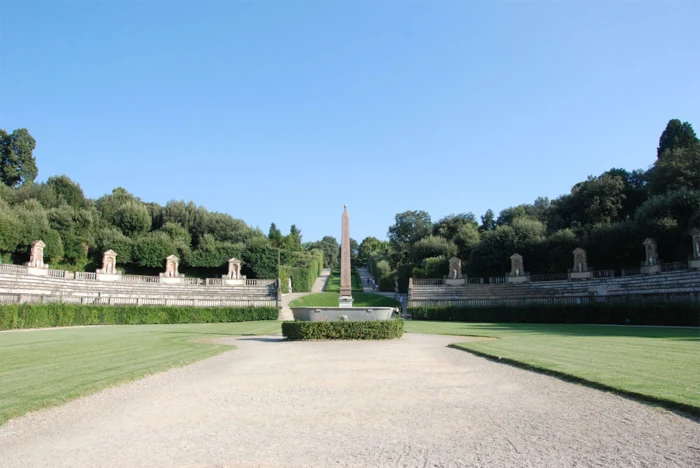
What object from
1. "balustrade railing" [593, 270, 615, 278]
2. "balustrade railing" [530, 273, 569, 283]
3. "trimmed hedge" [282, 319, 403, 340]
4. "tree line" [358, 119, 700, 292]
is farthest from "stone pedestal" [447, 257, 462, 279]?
"trimmed hedge" [282, 319, 403, 340]

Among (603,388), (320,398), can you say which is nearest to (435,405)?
(320,398)

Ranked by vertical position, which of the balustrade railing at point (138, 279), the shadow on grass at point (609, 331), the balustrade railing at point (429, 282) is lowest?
the shadow on grass at point (609, 331)

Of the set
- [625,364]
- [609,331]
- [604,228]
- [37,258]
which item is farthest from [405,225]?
[625,364]

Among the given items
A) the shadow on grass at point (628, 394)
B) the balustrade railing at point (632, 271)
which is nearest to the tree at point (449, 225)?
the balustrade railing at point (632, 271)

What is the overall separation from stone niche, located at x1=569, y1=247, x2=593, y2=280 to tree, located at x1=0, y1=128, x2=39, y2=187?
6082 centimetres

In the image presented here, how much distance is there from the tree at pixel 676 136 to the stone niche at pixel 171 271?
48.6 meters

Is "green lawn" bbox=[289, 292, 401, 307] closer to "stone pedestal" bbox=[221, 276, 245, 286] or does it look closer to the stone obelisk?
"stone pedestal" bbox=[221, 276, 245, 286]

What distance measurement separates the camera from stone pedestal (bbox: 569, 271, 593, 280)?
1602 inches

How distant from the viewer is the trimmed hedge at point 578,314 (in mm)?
26500

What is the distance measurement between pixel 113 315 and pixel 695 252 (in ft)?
127

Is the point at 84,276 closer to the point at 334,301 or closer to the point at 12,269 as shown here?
the point at 12,269

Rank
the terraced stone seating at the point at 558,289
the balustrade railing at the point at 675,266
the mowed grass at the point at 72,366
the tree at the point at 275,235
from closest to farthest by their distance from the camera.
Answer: the mowed grass at the point at 72,366 → the terraced stone seating at the point at 558,289 → the balustrade railing at the point at 675,266 → the tree at the point at 275,235

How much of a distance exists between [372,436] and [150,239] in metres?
Result: 47.7

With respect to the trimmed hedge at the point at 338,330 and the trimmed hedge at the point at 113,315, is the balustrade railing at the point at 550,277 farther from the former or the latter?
the trimmed hedge at the point at 338,330
